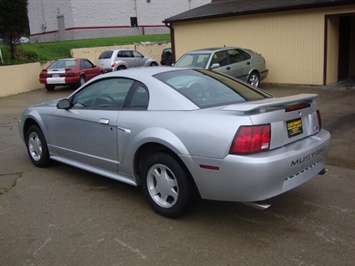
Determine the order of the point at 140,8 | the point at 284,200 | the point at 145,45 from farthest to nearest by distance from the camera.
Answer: the point at 140,8 → the point at 145,45 → the point at 284,200

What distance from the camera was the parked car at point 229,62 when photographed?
12492 mm

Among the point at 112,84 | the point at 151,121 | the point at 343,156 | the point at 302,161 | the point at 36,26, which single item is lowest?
the point at 343,156

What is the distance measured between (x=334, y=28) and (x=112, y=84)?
1118cm

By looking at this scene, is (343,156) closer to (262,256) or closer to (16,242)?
(262,256)

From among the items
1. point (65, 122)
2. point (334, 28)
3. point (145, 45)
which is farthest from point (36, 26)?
point (65, 122)

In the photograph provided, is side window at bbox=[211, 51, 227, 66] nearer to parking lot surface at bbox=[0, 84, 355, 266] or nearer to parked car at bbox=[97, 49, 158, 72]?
parking lot surface at bbox=[0, 84, 355, 266]

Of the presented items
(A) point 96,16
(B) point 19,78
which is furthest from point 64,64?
(A) point 96,16

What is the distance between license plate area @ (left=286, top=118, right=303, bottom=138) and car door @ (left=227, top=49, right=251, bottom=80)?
8.95 metres

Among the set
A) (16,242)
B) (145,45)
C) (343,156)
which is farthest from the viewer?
(145,45)

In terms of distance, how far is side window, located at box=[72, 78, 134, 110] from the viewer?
4664mm

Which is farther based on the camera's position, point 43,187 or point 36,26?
point 36,26

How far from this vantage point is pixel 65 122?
17.2 feet

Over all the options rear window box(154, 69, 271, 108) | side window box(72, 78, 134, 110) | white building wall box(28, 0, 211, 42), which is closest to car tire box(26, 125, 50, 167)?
side window box(72, 78, 134, 110)

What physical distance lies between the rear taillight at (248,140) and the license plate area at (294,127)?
42 centimetres
